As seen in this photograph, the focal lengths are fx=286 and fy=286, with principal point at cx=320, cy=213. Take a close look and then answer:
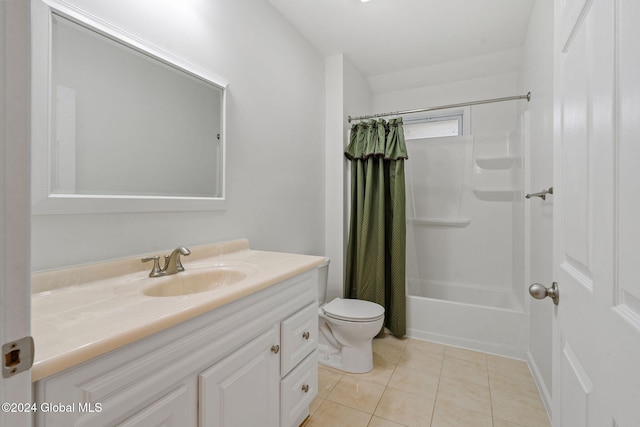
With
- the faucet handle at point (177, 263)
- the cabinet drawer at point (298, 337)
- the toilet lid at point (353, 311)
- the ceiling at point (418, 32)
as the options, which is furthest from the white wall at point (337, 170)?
the faucet handle at point (177, 263)

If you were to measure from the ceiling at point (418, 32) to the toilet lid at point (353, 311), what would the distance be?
6.90ft

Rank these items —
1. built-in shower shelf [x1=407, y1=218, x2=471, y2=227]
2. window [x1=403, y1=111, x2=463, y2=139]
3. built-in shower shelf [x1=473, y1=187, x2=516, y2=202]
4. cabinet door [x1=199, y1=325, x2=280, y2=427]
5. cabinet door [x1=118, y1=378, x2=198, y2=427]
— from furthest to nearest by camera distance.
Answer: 1. window [x1=403, y1=111, x2=463, y2=139]
2. built-in shower shelf [x1=407, y1=218, x2=471, y2=227]
3. built-in shower shelf [x1=473, y1=187, x2=516, y2=202]
4. cabinet door [x1=199, y1=325, x2=280, y2=427]
5. cabinet door [x1=118, y1=378, x2=198, y2=427]

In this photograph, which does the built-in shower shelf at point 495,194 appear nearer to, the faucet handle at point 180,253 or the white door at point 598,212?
the white door at point 598,212

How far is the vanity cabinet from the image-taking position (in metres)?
0.60

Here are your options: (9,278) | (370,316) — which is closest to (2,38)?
(9,278)

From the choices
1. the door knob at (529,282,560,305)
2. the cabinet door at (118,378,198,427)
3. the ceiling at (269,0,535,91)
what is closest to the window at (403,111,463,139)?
the ceiling at (269,0,535,91)

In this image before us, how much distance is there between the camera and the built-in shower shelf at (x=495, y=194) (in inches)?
107

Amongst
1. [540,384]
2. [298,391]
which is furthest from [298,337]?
[540,384]

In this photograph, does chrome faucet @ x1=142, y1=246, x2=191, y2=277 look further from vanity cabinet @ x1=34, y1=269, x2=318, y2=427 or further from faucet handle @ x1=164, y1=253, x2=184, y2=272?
vanity cabinet @ x1=34, y1=269, x2=318, y2=427

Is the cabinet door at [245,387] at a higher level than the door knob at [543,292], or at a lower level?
lower

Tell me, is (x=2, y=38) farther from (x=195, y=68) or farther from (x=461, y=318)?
(x=461, y=318)

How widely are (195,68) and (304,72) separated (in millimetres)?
1129

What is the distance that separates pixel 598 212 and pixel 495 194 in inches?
102

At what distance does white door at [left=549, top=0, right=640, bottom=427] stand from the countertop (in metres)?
0.87
